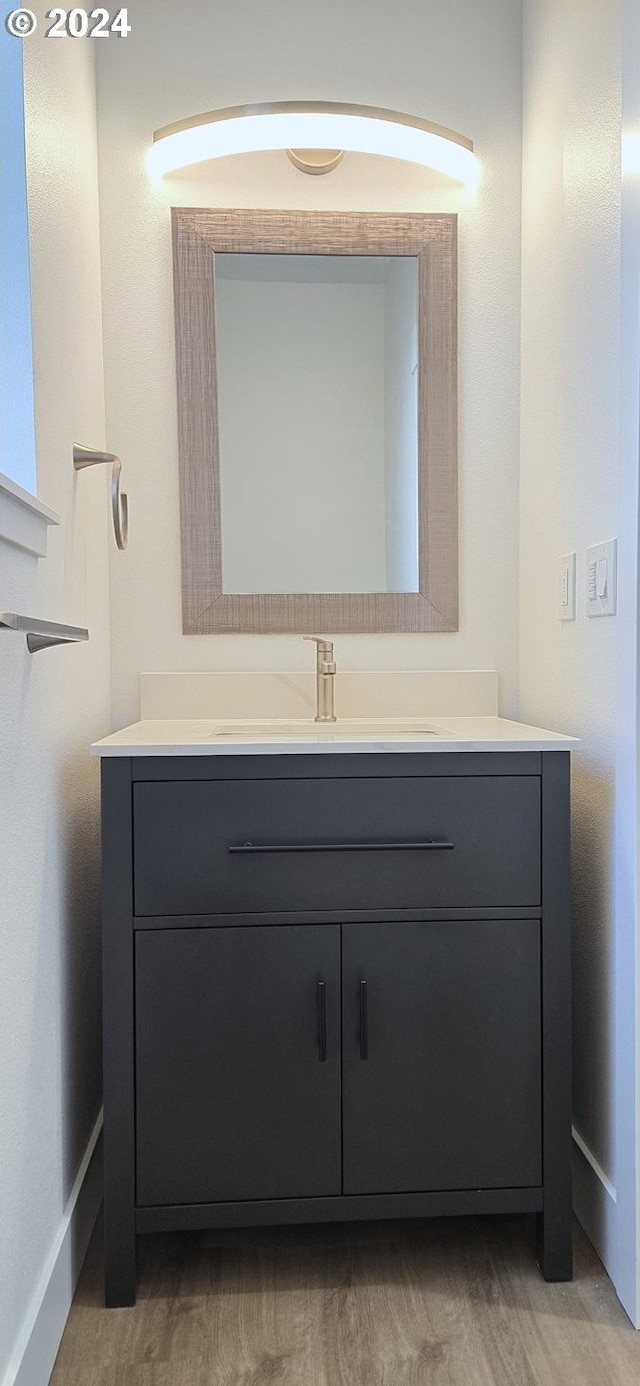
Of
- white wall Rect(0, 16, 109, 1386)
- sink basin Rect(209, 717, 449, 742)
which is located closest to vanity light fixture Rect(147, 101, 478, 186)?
white wall Rect(0, 16, 109, 1386)

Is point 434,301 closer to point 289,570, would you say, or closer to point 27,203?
point 289,570

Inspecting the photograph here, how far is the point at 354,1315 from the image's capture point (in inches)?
55.9

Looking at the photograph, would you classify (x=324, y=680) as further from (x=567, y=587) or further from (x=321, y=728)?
(x=567, y=587)

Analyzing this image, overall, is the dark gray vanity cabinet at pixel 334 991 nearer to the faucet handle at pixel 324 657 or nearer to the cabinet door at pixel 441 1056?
the cabinet door at pixel 441 1056

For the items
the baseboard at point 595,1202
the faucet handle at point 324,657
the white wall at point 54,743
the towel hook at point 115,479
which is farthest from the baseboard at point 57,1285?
the towel hook at point 115,479

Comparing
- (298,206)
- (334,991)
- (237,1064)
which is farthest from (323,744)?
(298,206)

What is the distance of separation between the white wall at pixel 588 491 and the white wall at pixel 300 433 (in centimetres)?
33

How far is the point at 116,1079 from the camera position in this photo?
4.67 ft

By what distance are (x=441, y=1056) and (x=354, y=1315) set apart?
0.38 meters

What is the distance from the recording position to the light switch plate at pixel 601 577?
150 cm

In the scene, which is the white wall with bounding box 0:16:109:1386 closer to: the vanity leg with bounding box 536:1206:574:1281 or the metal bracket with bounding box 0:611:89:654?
the metal bracket with bounding box 0:611:89:654

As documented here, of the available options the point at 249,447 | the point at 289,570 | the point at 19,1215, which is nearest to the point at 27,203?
the point at 249,447

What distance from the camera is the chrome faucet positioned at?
186 centimetres

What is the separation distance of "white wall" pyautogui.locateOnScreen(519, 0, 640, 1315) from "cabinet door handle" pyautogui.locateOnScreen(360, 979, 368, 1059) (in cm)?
38
